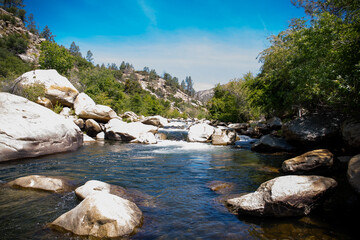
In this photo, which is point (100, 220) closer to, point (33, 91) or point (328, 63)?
point (328, 63)

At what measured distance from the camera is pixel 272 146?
46.5 feet

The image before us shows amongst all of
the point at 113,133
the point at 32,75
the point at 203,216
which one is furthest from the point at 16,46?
the point at 203,216

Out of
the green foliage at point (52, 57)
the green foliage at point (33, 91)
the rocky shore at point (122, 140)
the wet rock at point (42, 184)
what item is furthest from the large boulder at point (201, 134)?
the green foliage at point (52, 57)

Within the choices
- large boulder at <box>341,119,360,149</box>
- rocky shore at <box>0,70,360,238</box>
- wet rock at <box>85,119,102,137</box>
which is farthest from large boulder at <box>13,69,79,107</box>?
large boulder at <box>341,119,360,149</box>

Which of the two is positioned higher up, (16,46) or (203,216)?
(16,46)

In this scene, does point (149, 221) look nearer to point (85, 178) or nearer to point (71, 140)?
point (85, 178)

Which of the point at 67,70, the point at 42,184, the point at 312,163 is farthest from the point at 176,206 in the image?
the point at 67,70

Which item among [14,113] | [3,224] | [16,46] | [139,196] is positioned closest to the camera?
[3,224]

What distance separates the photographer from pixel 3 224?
436 centimetres

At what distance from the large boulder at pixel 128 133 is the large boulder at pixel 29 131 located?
6393mm

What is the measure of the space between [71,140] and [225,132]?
13.4m

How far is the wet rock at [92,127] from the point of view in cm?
2130

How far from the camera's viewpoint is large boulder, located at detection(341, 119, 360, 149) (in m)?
8.44

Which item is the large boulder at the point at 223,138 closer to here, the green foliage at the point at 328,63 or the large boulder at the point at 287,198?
the green foliage at the point at 328,63
